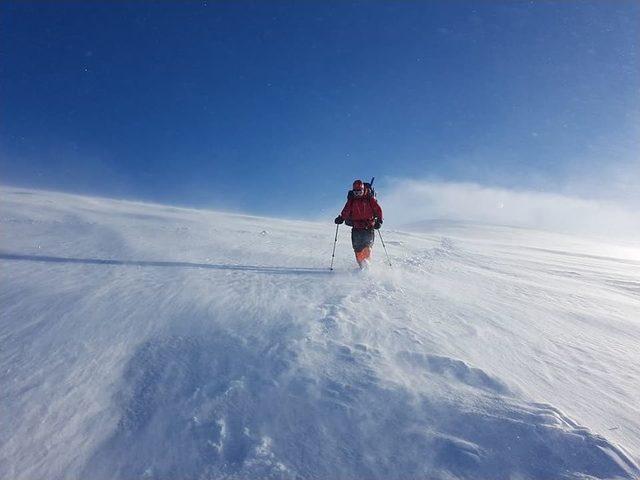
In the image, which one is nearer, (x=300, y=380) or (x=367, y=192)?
(x=300, y=380)

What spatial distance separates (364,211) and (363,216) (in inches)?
5.4

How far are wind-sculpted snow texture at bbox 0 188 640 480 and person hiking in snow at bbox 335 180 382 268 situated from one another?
2295 mm

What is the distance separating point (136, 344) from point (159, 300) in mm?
1348

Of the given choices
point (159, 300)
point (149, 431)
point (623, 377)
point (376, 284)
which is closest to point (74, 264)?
point (159, 300)

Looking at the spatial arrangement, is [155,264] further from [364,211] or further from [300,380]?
[300,380]

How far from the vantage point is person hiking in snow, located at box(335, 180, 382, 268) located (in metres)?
9.00

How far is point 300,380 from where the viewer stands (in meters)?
3.38

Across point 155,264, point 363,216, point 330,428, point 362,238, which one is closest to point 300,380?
point 330,428

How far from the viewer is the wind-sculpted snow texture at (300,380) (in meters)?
2.61

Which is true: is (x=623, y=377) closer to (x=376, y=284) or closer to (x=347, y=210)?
(x=376, y=284)

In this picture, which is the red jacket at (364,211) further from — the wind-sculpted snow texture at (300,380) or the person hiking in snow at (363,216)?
the wind-sculpted snow texture at (300,380)

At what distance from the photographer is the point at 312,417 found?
2941 mm

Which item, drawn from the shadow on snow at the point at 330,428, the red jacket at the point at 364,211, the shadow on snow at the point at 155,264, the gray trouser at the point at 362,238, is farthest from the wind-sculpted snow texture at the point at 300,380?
the red jacket at the point at 364,211

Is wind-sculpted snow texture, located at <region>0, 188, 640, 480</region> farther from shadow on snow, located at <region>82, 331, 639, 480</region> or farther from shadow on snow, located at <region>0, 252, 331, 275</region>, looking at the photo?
shadow on snow, located at <region>0, 252, 331, 275</region>
